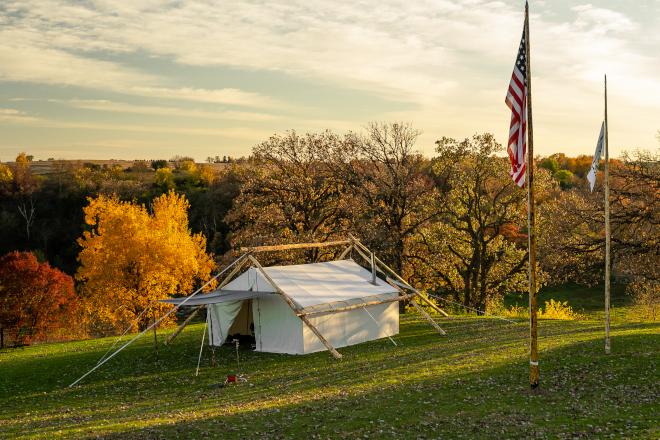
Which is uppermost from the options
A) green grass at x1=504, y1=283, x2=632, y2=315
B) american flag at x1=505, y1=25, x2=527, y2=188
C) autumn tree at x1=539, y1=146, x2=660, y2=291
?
american flag at x1=505, y1=25, x2=527, y2=188

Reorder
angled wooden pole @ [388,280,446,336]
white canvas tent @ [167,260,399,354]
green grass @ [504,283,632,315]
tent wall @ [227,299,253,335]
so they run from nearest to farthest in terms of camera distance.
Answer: white canvas tent @ [167,260,399,354] < angled wooden pole @ [388,280,446,336] < tent wall @ [227,299,253,335] < green grass @ [504,283,632,315]

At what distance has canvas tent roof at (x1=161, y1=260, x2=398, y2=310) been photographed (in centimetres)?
2266

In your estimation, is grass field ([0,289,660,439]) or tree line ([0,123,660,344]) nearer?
grass field ([0,289,660,439])

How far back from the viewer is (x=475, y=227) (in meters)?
40.5

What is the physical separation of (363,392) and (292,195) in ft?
80.8

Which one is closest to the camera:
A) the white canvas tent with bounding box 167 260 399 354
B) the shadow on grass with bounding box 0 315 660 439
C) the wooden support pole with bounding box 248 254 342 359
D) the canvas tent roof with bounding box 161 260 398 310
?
the shadow on grass with bounding box 0 315 660 439

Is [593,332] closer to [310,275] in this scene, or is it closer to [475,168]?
[310,275]

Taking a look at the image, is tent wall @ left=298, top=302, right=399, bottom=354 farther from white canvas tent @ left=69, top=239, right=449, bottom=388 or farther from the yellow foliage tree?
the yellow foliage tree

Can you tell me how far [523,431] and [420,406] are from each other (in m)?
2.94

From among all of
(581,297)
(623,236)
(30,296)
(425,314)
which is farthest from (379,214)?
(581,297)

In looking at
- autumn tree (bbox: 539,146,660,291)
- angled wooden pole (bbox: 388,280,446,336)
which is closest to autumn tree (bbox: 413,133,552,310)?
autumn tree (bbox: 539,146,660,291)

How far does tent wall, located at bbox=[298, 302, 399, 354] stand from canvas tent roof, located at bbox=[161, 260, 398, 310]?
0.77 metres

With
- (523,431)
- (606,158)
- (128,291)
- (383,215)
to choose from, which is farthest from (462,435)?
(128,291)

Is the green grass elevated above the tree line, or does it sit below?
below
